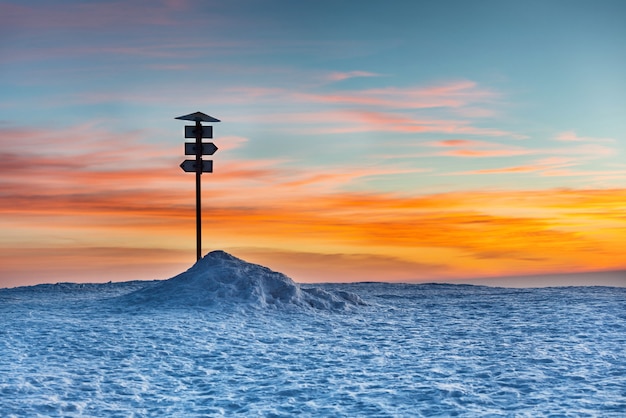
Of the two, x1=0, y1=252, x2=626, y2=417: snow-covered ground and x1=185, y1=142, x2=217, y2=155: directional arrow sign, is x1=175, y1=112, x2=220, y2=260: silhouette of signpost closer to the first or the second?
x1=185, y1=142, x2=217, y2=155: directional arrow sign

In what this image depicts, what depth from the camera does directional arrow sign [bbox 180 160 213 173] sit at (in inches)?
834

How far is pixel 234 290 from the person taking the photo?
52.6ft

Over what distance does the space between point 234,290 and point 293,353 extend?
5261 mm

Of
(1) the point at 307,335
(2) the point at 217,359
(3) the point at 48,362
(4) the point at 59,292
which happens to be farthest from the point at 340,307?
(4) the point at 59,292

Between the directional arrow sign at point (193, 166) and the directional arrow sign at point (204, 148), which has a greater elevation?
the directional arrow sign at point (204, 148)

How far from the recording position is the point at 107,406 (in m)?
8.12

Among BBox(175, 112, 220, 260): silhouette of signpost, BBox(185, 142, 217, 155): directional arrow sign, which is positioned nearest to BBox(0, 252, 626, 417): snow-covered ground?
BBox(175, 112, 220, 260): silhouette of signpost

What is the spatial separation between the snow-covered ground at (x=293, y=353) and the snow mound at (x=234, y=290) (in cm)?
5

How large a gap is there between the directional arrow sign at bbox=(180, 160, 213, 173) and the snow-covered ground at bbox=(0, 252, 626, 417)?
402 centimetres

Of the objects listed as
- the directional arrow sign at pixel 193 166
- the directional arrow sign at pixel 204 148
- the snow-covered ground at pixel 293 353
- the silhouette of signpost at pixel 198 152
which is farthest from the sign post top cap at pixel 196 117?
the snow-covered ground at pixel 293 353

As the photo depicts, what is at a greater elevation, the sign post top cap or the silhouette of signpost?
the sign post top cap

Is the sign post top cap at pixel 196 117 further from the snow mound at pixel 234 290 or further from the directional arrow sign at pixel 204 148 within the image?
the snow mound at pixel 234 290

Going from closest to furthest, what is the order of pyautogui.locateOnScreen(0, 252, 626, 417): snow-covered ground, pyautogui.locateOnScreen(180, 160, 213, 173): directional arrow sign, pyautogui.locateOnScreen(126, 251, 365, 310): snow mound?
pyautogui.locateOnScreen(0, 252, 626, 417): snow-covered ground, pyautogui.locateOnScreen(126, 251, 365, 310): snow mound, pyautogui.locateOnScreen(180, 160, 213, 173): directional arrow sign

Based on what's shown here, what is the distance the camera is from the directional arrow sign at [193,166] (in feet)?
69.5
